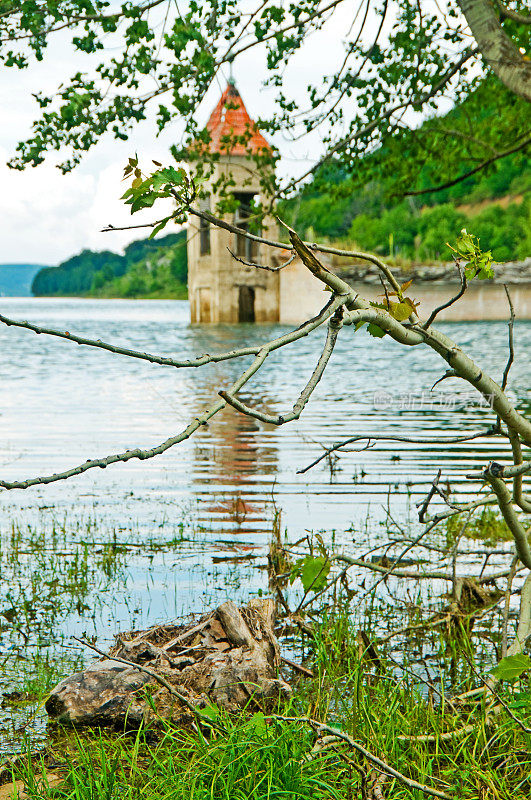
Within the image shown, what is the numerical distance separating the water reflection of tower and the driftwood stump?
118 cm

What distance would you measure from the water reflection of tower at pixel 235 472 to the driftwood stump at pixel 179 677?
46.6 inches

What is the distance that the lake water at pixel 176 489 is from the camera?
5562mm

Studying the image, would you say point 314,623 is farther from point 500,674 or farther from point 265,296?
point 265,296

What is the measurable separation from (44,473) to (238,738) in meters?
6.46

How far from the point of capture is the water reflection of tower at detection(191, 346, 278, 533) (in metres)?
7.56

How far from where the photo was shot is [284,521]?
7379 mm

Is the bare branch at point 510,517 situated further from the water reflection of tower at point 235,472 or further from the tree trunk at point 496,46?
the tree trunk at point 496,46

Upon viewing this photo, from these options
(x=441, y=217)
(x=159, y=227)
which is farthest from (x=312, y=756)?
(x=441, y=217)

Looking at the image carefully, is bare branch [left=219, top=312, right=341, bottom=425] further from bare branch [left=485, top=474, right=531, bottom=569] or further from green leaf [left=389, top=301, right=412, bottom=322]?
bare branch [left=485, top=474, right=531, bottom=569]

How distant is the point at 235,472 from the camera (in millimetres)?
9609

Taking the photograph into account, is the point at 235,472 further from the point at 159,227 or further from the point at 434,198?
the point at 434,198

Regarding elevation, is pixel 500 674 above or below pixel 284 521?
above

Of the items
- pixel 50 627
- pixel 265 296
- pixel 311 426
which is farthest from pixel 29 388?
pixel 265 296

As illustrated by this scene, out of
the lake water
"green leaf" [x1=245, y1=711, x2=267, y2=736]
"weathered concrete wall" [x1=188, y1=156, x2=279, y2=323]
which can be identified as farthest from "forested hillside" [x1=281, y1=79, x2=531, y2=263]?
"green leaf" [x1=245, y1=711, x2=267, y2=736]
